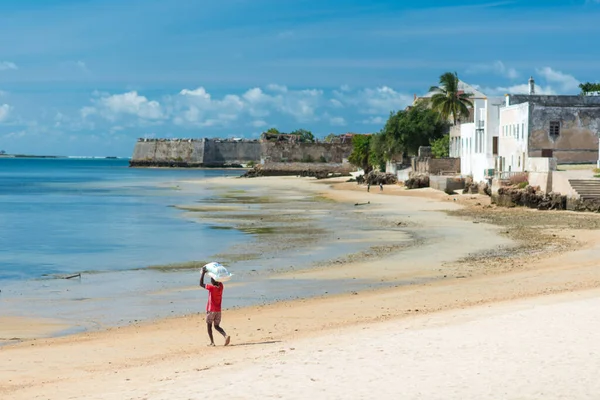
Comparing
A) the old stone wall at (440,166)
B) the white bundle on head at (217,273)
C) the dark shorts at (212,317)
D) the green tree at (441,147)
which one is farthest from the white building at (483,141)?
the white bundle on head at (217,273)

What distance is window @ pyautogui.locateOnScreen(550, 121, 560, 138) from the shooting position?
1971 inches

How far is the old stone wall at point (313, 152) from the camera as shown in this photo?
15525 centimetres

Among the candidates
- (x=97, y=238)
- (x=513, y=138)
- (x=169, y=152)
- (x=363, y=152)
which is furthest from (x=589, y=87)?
(x=169, y=152)

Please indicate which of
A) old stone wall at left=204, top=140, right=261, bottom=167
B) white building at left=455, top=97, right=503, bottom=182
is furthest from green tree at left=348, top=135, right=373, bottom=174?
old stone wall at left=204, top=140, right=261, bottom=167

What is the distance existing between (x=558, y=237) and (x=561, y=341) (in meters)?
17.3

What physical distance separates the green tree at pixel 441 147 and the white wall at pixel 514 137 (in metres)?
17.8

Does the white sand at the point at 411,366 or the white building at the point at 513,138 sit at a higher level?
the white building at the point at 513,138

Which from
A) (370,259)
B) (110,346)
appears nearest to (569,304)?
(110,346)

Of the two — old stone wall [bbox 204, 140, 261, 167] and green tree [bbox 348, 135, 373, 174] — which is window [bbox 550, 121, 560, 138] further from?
old stone wall [bbox 204, 140, 261, 167]

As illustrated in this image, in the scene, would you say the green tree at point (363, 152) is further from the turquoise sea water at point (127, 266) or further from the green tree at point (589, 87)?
the turquoise sea water at point (127, 266)

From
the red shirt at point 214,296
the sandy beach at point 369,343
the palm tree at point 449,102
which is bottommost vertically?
the sandy beach at point 369,343

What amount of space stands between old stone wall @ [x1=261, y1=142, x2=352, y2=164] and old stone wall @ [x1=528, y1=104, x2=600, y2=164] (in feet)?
340

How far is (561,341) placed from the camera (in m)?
11.4

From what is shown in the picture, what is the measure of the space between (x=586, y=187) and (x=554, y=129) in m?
12.2
